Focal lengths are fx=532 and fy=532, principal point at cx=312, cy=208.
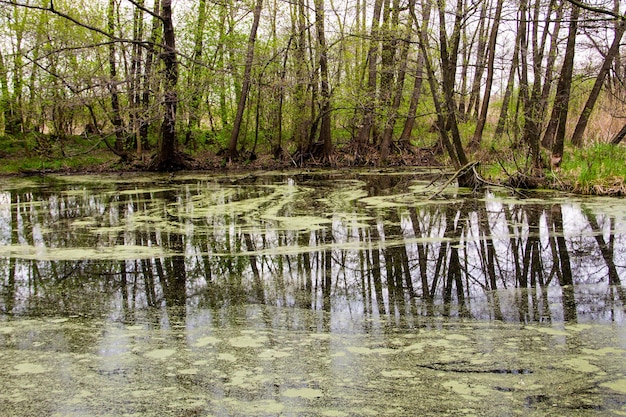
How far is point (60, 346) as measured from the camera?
2.52m

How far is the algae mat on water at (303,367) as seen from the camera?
1902 mm

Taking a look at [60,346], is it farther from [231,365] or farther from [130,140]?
[130,140]

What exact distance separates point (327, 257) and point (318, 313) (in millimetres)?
1259

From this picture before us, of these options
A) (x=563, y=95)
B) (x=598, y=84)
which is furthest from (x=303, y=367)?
(x=598, y=84)

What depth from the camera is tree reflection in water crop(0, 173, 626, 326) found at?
10.4 ft

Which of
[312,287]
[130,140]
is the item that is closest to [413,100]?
[130,140]

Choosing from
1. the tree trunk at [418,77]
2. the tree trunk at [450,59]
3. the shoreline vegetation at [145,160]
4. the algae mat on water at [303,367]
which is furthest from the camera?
the shoreline vegetation at [145,160]

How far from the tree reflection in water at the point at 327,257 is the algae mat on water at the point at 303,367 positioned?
277mm

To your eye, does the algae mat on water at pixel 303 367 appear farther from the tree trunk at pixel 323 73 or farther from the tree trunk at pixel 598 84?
the tree trunk at pixel 323 73

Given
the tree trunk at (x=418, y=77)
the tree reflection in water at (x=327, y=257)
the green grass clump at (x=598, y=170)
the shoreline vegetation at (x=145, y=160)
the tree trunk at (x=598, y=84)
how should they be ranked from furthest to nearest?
the shoreline vegetation at (x=145, y=160) < the tree trunk at (x=598, y=84) < the tree trunk at (x=418, y=77) < the green grass clump at (x=598, y=170) < the tree reflection in water at (x=327, y=257)

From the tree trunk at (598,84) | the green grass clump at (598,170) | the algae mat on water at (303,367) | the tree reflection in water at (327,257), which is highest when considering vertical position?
the tree trunk at (598,84)

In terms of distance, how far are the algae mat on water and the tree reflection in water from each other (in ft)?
0.91

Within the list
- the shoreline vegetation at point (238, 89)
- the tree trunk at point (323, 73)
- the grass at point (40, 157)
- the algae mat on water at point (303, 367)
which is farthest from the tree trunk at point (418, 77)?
the grass at point (40, 157)

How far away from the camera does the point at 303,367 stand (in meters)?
2.24
